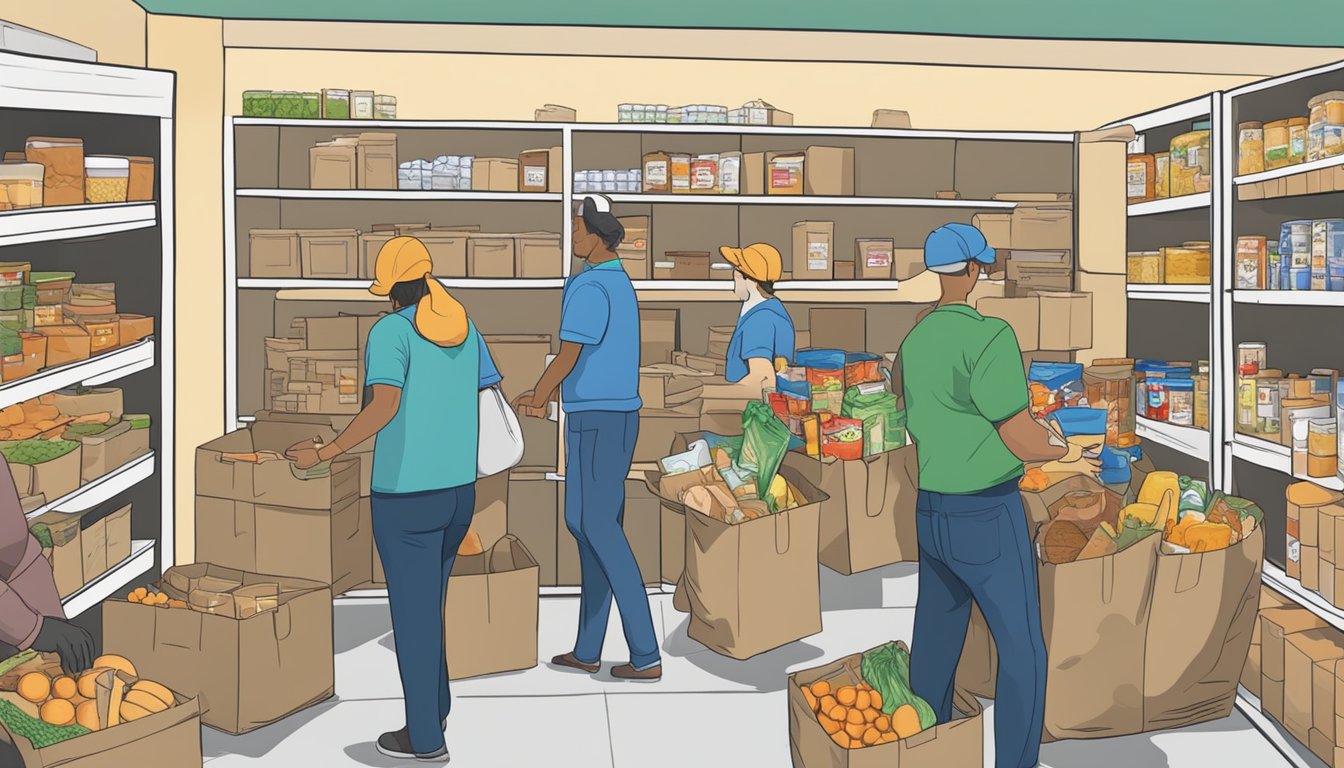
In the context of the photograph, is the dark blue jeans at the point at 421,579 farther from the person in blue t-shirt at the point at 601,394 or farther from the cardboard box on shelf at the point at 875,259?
the cardboard box on shelf at the point at 875,259

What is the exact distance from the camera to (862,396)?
4.97 meters

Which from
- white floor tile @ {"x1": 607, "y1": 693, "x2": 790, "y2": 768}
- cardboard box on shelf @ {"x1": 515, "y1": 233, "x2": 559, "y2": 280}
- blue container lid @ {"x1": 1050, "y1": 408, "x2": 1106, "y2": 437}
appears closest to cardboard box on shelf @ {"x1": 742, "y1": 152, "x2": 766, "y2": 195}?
cardboard box on shelf @ {"x1": 515, "y1": 233, "x2": 559, "y2": 280}

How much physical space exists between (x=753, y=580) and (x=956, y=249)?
1698mm

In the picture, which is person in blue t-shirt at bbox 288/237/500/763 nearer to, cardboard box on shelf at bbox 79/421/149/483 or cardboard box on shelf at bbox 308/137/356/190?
cardboard box on shelf at bbox 79/421/149/483

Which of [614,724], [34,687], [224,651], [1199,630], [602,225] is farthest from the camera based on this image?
[602,225]

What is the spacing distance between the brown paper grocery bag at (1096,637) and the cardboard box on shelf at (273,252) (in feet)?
12.5

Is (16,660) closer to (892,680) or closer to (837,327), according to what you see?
(892,680)

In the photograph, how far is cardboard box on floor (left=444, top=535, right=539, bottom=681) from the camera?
4180 mm

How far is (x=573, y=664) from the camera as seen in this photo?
14.4 feet

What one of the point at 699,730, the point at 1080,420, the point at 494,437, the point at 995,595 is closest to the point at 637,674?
the point at 699,730

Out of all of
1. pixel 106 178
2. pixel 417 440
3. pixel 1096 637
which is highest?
pixel 106 178

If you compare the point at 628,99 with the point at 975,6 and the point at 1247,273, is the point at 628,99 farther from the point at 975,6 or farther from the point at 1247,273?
the point at 1247,273

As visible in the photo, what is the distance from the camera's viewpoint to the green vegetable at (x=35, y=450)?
3.71 metres

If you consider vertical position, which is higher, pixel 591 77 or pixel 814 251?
pixel 591 77
